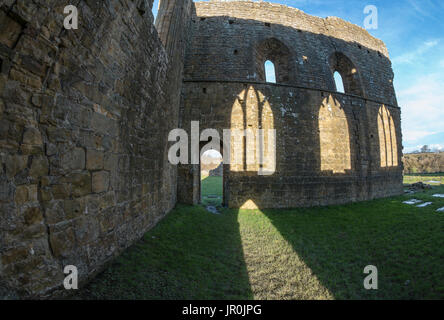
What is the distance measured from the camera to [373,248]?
4223 millimetres

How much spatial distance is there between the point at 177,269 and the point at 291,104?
25.6 ft

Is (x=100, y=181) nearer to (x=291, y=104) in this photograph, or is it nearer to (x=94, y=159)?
(x=94, y=159)

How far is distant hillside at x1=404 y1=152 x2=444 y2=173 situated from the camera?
70.1ft

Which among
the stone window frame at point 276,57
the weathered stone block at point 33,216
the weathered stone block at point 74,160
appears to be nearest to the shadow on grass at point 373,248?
the weathered stone block at point 33,216

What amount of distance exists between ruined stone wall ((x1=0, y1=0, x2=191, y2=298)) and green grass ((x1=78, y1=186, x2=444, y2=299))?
0.68m

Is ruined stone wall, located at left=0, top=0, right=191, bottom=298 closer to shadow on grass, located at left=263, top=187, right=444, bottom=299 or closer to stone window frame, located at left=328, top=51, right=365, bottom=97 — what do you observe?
shadow on grass, located at left=263, top=187, right=444, bottom=299

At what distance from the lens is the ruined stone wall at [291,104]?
793cm

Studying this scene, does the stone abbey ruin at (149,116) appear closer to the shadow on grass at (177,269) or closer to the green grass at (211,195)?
the shadow on grass at (177,269)

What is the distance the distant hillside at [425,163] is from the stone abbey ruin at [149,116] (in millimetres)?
17061

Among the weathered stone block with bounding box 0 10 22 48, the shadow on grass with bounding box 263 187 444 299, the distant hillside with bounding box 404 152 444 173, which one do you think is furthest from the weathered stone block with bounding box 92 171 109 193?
the distant hillside with bounding box 404 152 444 173

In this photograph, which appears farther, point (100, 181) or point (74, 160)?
point (100, 181)

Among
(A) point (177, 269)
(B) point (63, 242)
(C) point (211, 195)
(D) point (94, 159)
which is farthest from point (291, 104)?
(B) point (63, 242)

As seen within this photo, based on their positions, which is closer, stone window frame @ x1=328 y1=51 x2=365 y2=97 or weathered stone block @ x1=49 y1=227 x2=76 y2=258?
weathered stone block @ x1=49 y1=227 x2=76 y2=258
